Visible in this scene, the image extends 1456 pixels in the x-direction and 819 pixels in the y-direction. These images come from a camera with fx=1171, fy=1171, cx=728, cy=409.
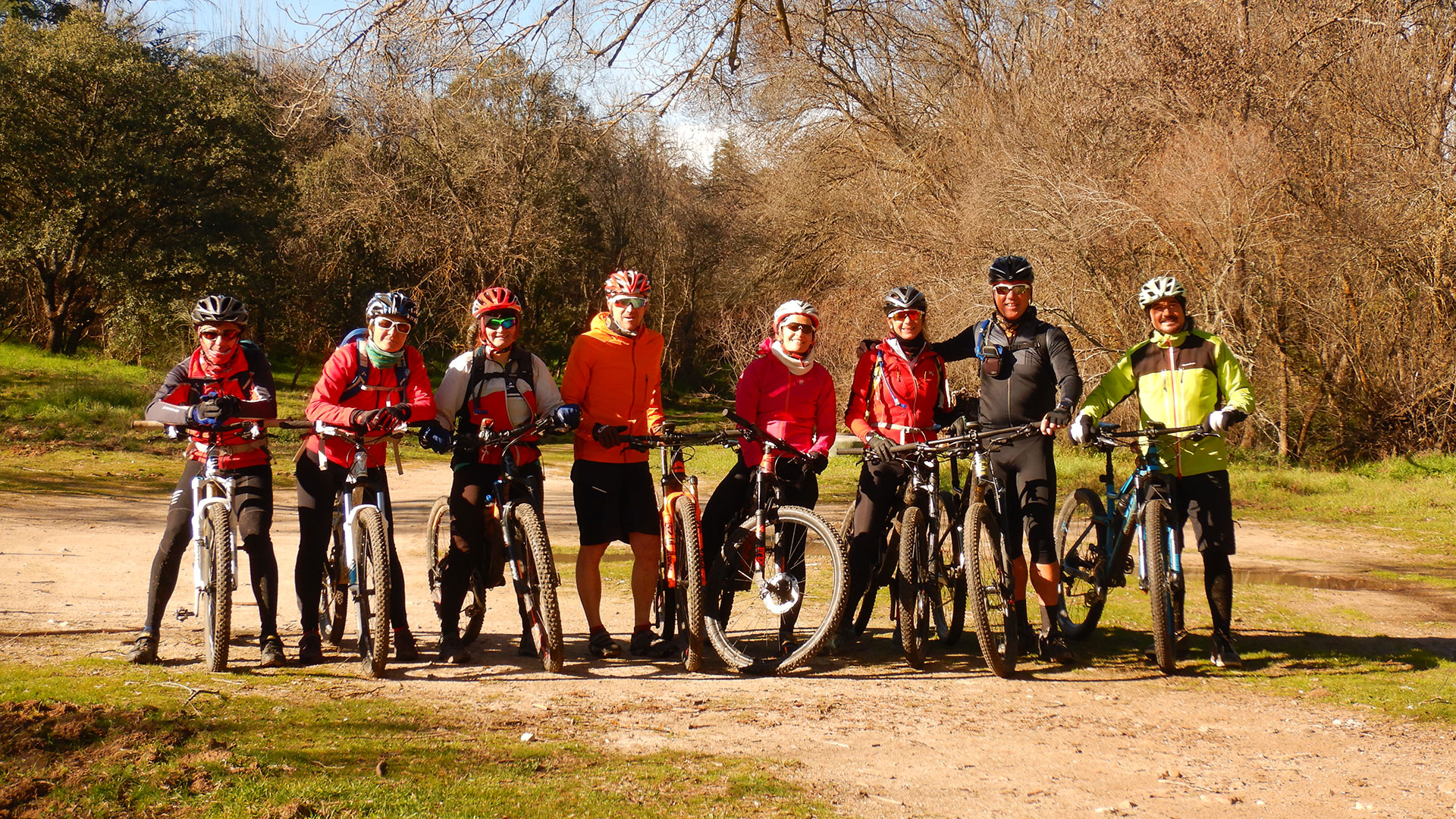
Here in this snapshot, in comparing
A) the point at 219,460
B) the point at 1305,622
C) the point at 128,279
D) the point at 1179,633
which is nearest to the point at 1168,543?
the point at 1179,633

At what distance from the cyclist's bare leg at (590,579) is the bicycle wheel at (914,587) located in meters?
1.36

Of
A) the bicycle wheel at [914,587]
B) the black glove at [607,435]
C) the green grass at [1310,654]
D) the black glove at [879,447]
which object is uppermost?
the black glove at [607,435]

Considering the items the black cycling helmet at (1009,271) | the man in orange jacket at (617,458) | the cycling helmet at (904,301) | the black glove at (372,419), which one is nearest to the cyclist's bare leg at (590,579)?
the man in orange jacket at (617,458)

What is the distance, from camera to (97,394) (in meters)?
22.3

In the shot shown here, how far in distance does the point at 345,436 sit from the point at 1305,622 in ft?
20.1

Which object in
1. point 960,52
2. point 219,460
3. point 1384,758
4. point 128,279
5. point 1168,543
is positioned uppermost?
point 960,52

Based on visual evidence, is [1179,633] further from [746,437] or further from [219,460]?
[219,460]

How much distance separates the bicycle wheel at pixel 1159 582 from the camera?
239 inches

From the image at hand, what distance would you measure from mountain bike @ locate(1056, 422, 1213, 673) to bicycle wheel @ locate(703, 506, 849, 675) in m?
1.66

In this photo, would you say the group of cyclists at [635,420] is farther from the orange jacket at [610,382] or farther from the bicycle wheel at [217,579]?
the bicycle wheel at [217,579]

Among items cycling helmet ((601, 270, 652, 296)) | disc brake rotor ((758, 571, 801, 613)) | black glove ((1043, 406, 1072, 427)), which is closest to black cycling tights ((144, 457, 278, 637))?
cycling helmet ((601, 270, 652, 296))

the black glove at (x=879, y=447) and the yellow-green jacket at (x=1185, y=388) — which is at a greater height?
the yellow-green jacket at (x=1185, y=388)

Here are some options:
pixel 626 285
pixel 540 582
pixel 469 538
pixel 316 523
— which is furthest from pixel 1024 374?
pixel 316 523

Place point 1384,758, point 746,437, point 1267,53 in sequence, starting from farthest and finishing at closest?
point 1267,53
point 746,437
point 1384,758
